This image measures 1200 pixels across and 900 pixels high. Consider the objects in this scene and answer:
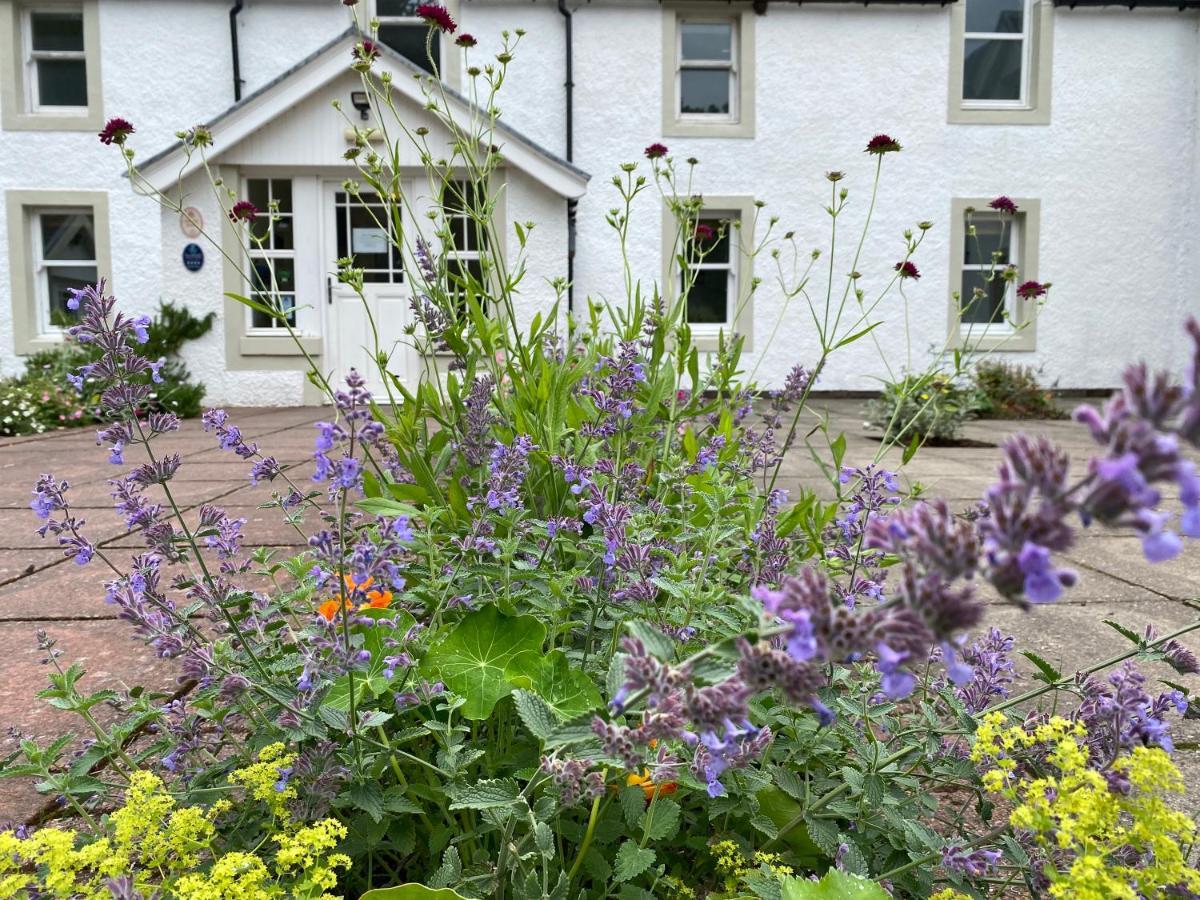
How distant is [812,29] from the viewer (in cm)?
984

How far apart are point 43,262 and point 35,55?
2.50m

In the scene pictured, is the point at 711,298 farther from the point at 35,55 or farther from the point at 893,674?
the point at 893,674

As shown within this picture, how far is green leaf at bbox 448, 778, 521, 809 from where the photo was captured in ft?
2.79

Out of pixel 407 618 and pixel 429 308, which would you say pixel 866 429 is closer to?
pixel 429 308

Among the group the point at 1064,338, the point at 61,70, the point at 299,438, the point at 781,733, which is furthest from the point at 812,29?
the point at 781,733

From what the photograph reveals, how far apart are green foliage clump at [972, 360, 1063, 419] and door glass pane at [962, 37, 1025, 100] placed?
382cm

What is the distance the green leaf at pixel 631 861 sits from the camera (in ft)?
3.12

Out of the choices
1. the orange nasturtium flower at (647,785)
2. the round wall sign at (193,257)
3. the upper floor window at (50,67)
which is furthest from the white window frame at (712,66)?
the orange nasturtium flower at (647,785)

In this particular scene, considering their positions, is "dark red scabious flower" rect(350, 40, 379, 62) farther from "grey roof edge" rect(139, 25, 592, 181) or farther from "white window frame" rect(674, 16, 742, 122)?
"white window frame" rect(674, 16, 742, 122)

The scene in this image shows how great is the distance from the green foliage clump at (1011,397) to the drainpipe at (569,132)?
4.81 meters

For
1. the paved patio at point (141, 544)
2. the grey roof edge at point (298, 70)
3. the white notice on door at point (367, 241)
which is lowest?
the paved patio at point (141, 544)

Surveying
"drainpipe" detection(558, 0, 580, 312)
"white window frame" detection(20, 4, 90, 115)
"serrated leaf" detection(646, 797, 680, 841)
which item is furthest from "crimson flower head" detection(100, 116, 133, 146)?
"white window frame" detection(20, 4, 90, 115)

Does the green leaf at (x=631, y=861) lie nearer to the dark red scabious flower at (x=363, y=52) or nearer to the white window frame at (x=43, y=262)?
the dark red scabious flower at (x=363, y=52)

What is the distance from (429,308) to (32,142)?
10.1 m
